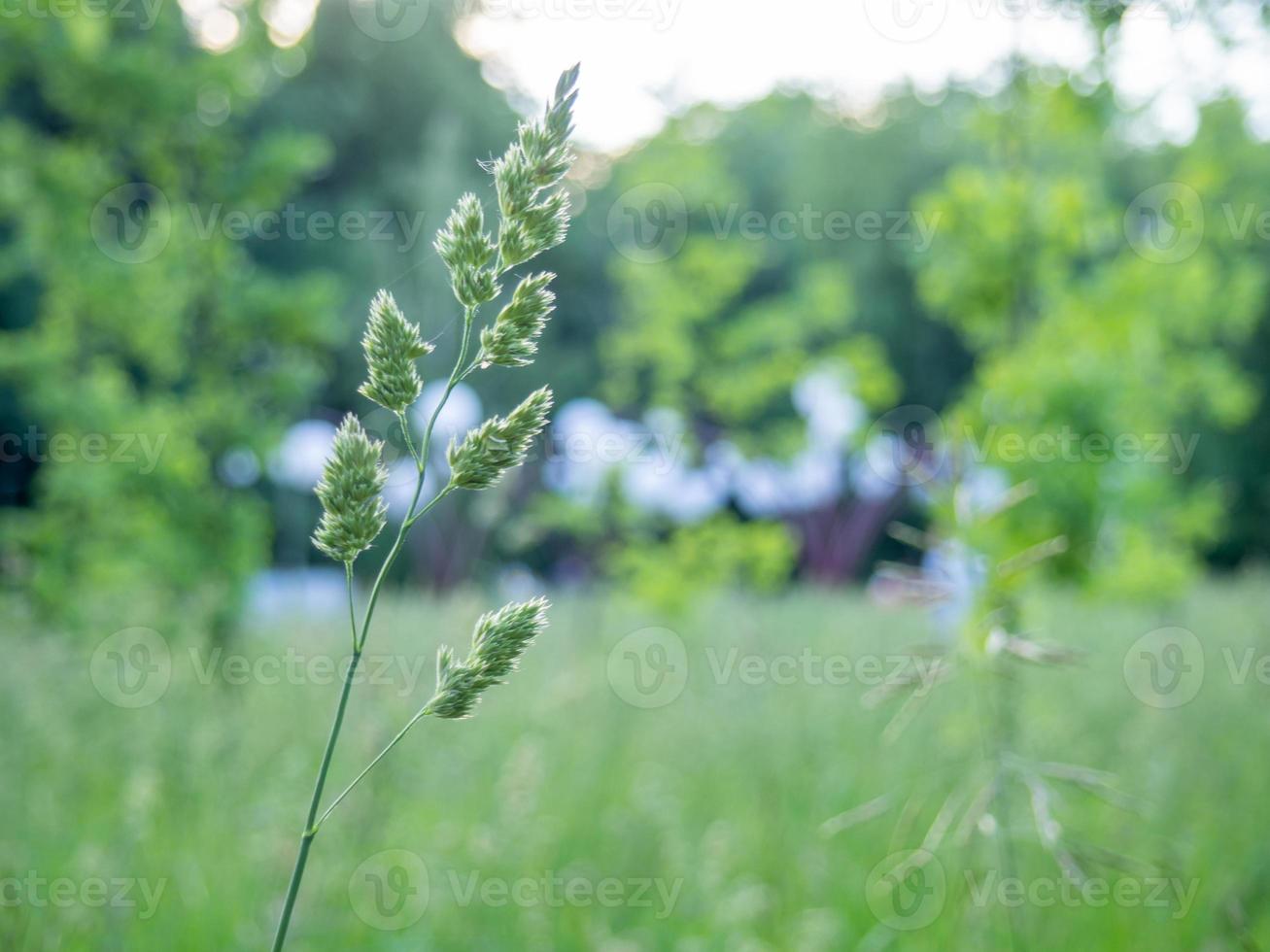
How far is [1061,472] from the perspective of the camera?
323 cm

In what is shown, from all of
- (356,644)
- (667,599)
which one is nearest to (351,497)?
(356,644)

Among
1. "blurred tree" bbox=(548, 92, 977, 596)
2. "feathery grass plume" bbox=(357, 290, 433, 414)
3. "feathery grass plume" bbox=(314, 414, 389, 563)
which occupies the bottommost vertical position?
"feathery grass plume" bbox=(314, 414, 389, 563)

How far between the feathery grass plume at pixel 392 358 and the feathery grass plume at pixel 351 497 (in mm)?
28

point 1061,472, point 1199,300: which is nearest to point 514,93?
point 1199,300

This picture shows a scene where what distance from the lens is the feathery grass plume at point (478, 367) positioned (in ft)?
2.28

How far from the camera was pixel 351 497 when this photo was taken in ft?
2.27

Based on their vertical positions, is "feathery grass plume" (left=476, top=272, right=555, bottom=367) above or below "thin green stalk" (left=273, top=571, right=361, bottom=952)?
above

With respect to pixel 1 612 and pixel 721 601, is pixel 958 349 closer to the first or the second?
pixel 721 601

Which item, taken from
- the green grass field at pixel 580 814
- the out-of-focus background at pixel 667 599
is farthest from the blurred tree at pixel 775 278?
the green grass field at pixel 580 814

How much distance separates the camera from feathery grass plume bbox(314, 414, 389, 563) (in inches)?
27.1

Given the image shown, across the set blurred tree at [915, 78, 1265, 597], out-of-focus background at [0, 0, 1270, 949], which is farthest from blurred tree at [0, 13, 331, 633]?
blurred tree at [915, 78, 1265, 597]

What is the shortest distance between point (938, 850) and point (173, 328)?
5.14m

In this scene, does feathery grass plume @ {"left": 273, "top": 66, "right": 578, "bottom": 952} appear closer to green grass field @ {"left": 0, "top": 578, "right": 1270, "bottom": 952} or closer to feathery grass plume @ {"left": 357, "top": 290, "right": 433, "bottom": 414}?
feathery grass plume @ {"left": 357, "top": 290, "right": 433, "bottom": 414}

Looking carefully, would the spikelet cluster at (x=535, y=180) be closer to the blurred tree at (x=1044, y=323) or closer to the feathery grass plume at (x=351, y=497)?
the feathery grass plume at (x=351, y=497)
